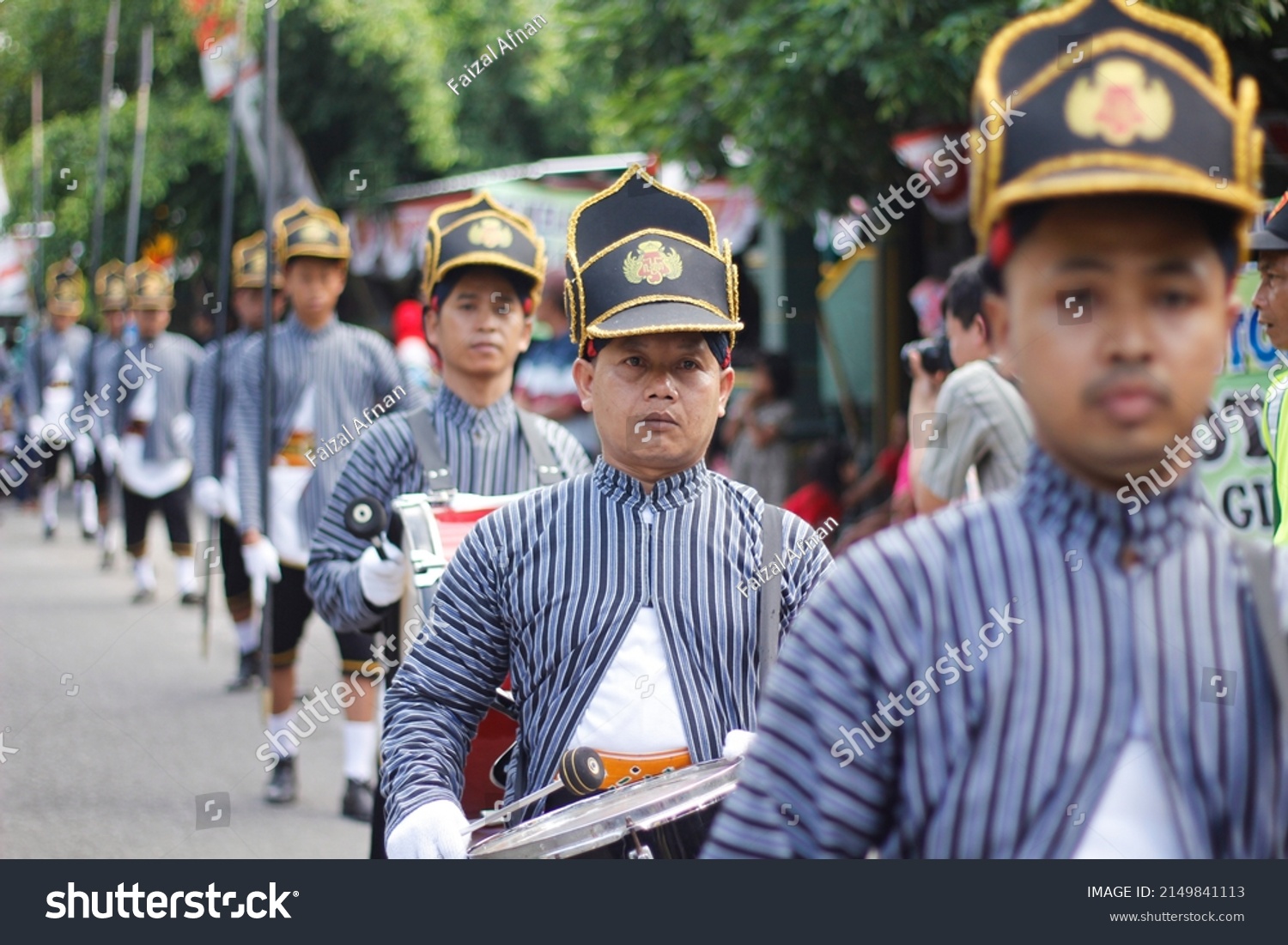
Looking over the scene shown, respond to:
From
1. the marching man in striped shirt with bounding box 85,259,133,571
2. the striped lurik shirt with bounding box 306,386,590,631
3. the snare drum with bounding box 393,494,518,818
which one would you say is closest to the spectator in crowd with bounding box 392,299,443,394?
the marching man in striped shirt with bounding box 85,259,133,571

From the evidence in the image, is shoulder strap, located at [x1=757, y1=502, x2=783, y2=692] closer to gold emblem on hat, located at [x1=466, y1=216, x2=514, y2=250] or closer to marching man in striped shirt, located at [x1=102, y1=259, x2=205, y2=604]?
gold emblem on hat, located at [x1=466, y1=216, x2=514, y2=250]

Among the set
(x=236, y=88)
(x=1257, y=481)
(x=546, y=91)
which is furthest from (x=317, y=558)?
(x=546, y=91)

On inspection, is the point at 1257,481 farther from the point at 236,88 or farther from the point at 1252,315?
the point at 236,88

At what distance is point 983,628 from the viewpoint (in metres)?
1.58

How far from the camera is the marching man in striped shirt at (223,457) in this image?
8.47 meters

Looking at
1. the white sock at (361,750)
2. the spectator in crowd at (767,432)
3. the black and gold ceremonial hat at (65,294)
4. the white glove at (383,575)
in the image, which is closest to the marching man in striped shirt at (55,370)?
the black and gold ceremonial hat at (65,294)

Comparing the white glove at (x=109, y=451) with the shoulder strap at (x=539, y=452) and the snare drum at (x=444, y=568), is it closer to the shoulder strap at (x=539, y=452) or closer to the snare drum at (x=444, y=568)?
the shoulder strap at (x=539, y=452)

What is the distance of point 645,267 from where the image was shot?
2754mm

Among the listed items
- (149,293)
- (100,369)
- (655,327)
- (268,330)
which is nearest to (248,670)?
(268,330)

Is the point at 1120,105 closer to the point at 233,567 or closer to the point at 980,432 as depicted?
the point at 980,432

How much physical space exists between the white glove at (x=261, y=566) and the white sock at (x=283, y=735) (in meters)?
0.53

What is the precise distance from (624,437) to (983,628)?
124cm

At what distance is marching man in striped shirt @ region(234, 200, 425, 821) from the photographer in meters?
6.54

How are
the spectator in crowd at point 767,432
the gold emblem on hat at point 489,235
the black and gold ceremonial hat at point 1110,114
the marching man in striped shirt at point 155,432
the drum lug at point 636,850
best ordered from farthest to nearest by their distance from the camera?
the marching man in striped shirt at point 155,432, the spectator in crowd at point 767,432, the gold emblem on hat at point 489,235, the drum lug at point 636,850, the black and gold ceremonial hat at point 1110,114
